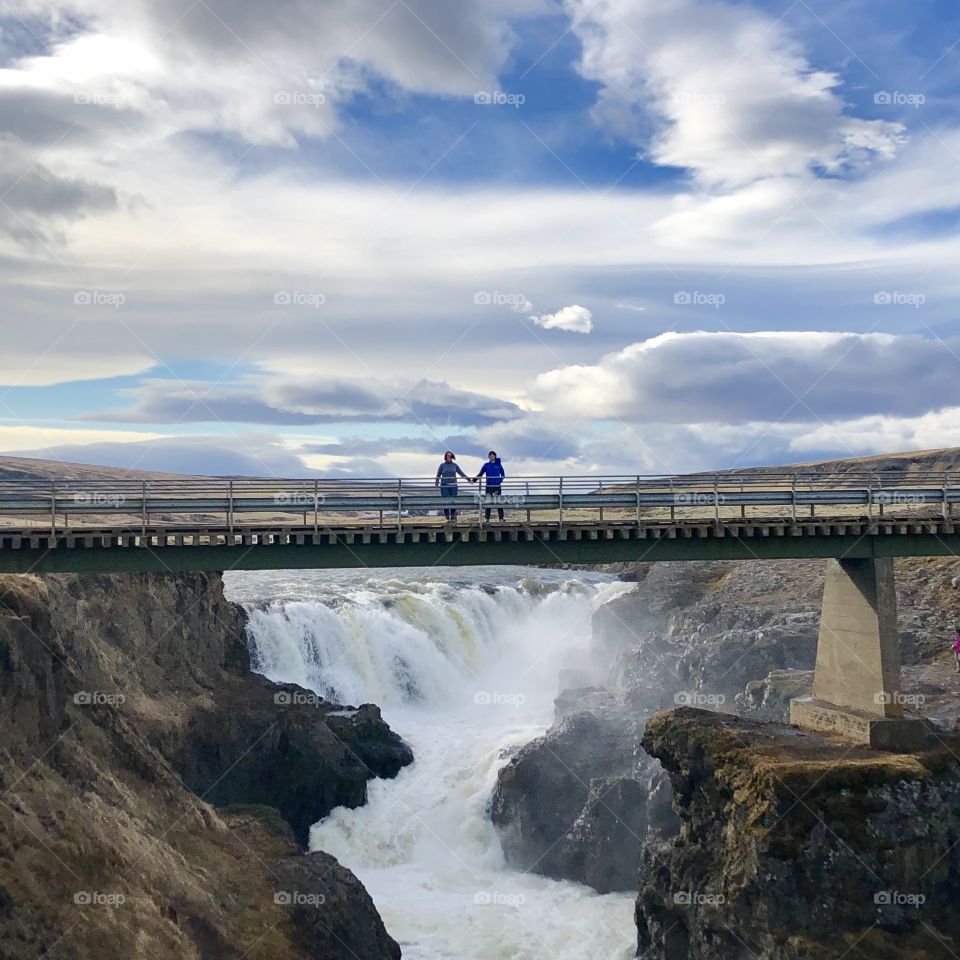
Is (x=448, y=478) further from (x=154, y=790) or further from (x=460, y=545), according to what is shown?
(x=154, y=790)

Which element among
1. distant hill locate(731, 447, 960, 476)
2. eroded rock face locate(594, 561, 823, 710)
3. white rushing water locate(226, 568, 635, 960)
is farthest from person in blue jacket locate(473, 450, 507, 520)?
distant hill locate(731, 447, 960, 476)

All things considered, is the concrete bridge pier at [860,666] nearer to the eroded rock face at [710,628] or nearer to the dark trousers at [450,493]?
the eroded rock face at [710,628]

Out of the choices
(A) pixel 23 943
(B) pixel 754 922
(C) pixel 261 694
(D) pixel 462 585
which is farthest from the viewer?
(D) pixel 462 585

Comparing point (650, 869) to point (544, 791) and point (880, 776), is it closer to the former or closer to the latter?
point (880, 776)

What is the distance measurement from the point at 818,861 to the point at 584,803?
16424 mm

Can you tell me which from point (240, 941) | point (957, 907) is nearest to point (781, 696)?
point (957, 907)

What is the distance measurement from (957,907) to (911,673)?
16.4 meters

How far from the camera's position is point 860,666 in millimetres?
36312

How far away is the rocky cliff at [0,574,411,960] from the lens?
89.8 feet

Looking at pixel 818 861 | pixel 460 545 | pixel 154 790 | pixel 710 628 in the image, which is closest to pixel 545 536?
pixel 460 545

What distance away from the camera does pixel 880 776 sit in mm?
30875

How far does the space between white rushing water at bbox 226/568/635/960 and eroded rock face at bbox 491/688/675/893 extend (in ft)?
3.10

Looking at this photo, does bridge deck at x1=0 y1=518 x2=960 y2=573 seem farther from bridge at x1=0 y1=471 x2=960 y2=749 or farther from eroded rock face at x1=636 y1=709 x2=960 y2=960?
eroded rock face at x1=636 y1=709 x2=960 y2=960

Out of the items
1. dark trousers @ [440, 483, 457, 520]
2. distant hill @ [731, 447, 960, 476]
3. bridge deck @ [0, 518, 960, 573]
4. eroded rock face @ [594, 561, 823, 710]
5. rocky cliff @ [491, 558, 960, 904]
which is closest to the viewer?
bridge deck @ [0, 518, 960, 573]
